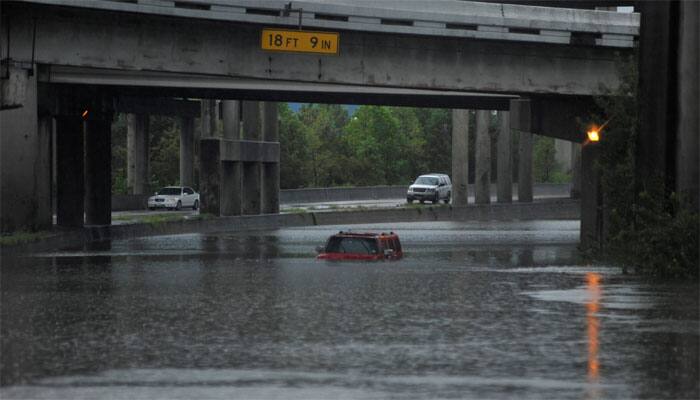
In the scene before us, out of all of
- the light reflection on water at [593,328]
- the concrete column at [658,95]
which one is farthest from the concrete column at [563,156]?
the light reflection on water at [593,328]

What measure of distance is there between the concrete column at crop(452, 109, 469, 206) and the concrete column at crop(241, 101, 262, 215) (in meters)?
13.3

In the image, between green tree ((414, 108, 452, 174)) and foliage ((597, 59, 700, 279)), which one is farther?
green tree ((414, 108, 452, 174))

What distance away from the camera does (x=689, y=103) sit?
30.9 m

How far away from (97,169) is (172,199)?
28214mm

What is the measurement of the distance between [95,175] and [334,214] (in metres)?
15.8

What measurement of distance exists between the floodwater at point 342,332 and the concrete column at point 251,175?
109 feet

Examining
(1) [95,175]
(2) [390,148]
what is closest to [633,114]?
(1) [95,175]

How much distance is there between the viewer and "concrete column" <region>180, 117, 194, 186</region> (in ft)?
325

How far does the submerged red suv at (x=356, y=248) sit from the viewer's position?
39625 mm

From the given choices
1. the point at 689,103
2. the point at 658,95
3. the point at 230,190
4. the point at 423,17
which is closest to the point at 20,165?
the point at 423,17

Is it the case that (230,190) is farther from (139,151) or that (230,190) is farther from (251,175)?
(139,151)

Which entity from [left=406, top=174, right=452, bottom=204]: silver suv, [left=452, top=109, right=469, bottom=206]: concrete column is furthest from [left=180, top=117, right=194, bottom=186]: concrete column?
[left=452, top=109, right=469, bottom=206]: concrete column

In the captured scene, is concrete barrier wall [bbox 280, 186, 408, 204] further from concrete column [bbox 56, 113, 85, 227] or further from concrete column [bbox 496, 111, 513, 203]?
concrete column [bbox 56, 113, 85, 227]

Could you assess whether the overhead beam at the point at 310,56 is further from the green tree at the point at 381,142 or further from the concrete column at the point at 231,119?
the green tree at the point at 381,142
